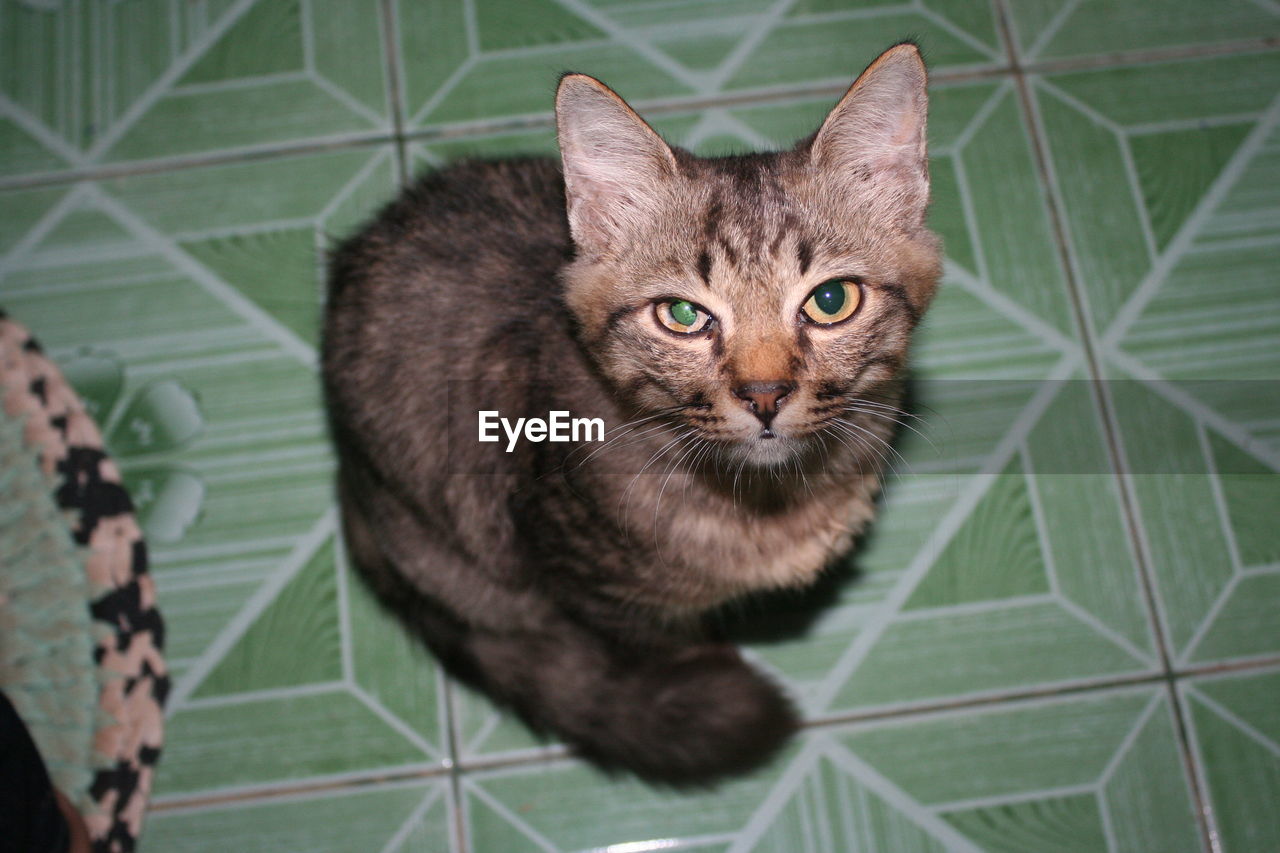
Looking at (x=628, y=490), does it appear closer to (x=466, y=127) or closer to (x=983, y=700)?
(x=983, y=700)

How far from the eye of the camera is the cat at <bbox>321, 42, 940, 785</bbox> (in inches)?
39.4

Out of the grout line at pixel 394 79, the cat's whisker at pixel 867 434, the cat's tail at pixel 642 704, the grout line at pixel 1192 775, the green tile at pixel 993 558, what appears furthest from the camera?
the grout line at pixel 394 79

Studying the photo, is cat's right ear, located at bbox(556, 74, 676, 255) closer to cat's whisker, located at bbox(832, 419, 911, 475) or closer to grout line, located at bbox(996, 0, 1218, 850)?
cat's whisker, located at bbox(832, 419, 911, 475)

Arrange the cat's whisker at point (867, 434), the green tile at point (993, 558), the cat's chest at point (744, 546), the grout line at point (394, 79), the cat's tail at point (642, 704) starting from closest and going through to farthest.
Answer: the cat's whisker at point (867, 434), the cat's chest at point (744, 546), the cat's tail at point (642, 704), the green tile at point (993, 558), the grout line at point (394, 79)

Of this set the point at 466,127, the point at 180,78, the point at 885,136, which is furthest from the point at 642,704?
the point at 180,78

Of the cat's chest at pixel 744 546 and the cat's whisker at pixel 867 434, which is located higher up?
the cat's whisker at pixel 867 434

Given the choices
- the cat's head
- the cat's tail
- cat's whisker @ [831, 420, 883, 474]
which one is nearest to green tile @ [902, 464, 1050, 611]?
the cat's tail

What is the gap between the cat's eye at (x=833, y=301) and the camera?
1004mm

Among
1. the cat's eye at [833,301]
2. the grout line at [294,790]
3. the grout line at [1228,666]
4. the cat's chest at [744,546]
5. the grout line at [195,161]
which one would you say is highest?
the grout line at [195,161]

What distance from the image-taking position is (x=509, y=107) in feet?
6.14

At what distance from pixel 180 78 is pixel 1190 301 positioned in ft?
6.78

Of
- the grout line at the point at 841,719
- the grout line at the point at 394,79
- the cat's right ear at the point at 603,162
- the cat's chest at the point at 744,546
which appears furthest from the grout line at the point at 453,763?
the grout line at the point at 394,79

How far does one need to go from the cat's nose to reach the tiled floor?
71 centimetres

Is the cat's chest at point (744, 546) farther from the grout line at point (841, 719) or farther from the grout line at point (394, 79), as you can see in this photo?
the grout line at point (394, 79)
